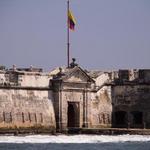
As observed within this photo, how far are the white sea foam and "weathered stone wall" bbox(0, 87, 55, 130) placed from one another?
3.09 m

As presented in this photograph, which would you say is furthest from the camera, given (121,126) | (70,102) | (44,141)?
(121,126)

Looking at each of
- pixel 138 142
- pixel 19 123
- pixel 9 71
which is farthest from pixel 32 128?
pixel 138 142

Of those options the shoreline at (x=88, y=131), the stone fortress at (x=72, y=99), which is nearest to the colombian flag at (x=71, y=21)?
the stone fortress at (x=72, y=99)

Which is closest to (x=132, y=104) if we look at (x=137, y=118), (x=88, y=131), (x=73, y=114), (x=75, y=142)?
(x=137, y=118)

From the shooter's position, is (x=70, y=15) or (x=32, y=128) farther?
(x=70, y=15)

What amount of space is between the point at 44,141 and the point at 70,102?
38.6 feet

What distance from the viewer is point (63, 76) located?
64.1 metres

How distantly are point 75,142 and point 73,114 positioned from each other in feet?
40.4

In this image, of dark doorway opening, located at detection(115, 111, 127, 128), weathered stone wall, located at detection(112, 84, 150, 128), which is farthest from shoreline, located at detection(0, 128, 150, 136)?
dark doorway opening, located at detection(115, 111, 127, 128)

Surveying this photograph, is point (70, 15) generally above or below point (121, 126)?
above

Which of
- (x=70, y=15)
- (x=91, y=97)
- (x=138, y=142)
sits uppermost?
(x=70, y=15)

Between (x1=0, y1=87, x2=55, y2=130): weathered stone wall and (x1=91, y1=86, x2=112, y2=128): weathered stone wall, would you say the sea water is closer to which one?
(x1=0, y1=87, x2=55, y2=130): weathered stone wall

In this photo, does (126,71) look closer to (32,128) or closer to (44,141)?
(32,128)

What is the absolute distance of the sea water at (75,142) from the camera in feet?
164
